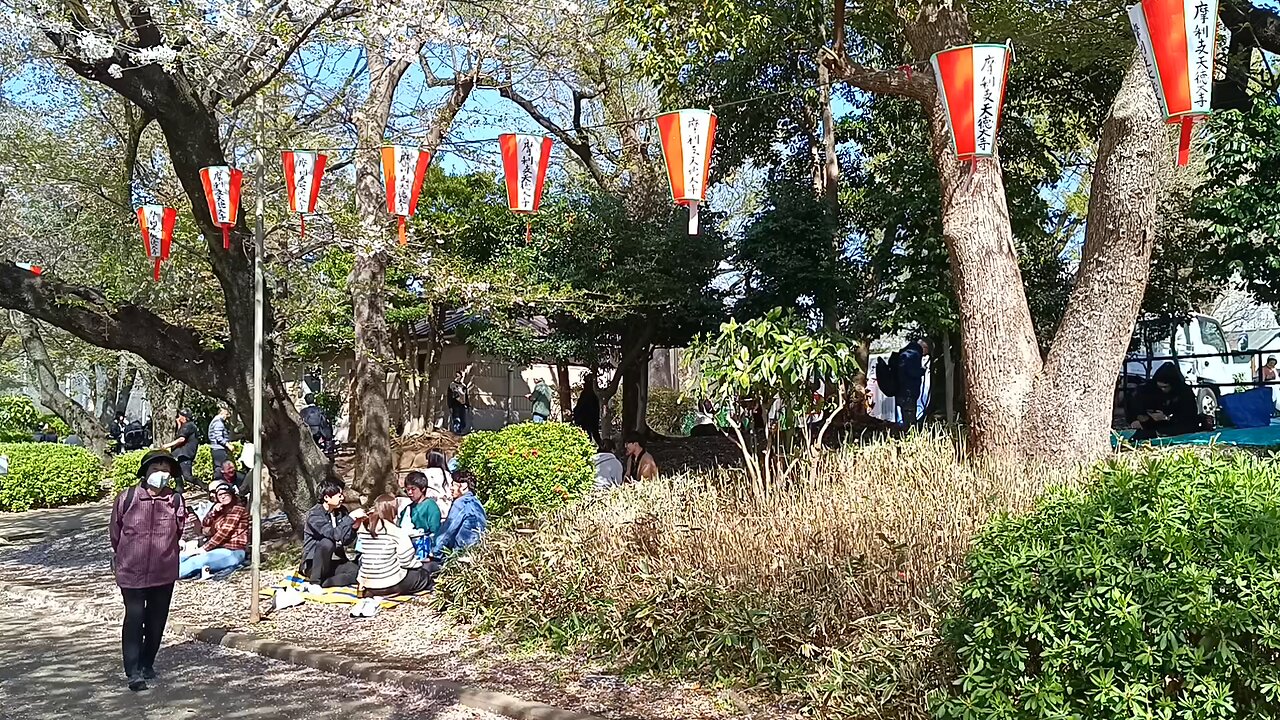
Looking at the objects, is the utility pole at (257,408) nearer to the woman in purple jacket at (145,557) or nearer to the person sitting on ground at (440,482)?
the woman in purple jacket at (145,557)

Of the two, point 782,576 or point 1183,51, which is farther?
point 782,576

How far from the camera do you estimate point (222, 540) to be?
991cm

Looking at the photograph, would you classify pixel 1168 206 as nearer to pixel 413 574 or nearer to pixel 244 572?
pixel 413 574

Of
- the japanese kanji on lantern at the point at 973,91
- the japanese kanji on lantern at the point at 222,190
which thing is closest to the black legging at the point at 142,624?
the japanese kanji on lantern at the point at 222,190

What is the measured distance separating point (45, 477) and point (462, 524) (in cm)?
1124

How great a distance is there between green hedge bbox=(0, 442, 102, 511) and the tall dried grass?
11.5 m

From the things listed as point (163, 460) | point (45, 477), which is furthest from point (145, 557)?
point (45, 477)

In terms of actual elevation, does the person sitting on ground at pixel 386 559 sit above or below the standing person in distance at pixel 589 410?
below

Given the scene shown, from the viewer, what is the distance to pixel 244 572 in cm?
972

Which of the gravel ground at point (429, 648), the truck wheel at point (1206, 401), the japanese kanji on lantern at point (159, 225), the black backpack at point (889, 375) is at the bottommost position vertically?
the gravel ground at point (429, 648)

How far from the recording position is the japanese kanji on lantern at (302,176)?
8773 millimetres

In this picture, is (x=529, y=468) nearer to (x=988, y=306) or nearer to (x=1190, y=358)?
(x=988, y=306)

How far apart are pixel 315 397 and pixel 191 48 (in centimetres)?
1656

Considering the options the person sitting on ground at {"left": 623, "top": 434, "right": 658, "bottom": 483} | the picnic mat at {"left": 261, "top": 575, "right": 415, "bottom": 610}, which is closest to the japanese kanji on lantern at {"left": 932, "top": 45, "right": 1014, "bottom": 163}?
the person sitting on ground at {"left": 623, "top": 434, "right": 658, "bottom": 483}
